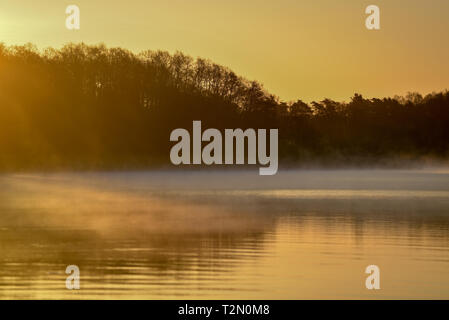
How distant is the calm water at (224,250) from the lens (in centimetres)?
1716

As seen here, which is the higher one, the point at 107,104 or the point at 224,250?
the point at 107,104

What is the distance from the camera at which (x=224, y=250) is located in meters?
23.0

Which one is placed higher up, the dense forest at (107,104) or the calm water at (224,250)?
the dense forest at (107,104)

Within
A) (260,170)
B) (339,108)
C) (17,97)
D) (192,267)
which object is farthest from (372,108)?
(192,267)

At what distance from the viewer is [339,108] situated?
154 m

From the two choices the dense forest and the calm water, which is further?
the dense forest

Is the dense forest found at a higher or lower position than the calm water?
higher

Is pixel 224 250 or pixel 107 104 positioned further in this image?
pixel 107 104

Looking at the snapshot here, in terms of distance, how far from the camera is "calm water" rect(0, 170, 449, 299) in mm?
17156

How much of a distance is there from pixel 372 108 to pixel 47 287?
135704mm

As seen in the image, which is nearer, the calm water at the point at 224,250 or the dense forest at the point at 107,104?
the calm water at the point at 224,250
